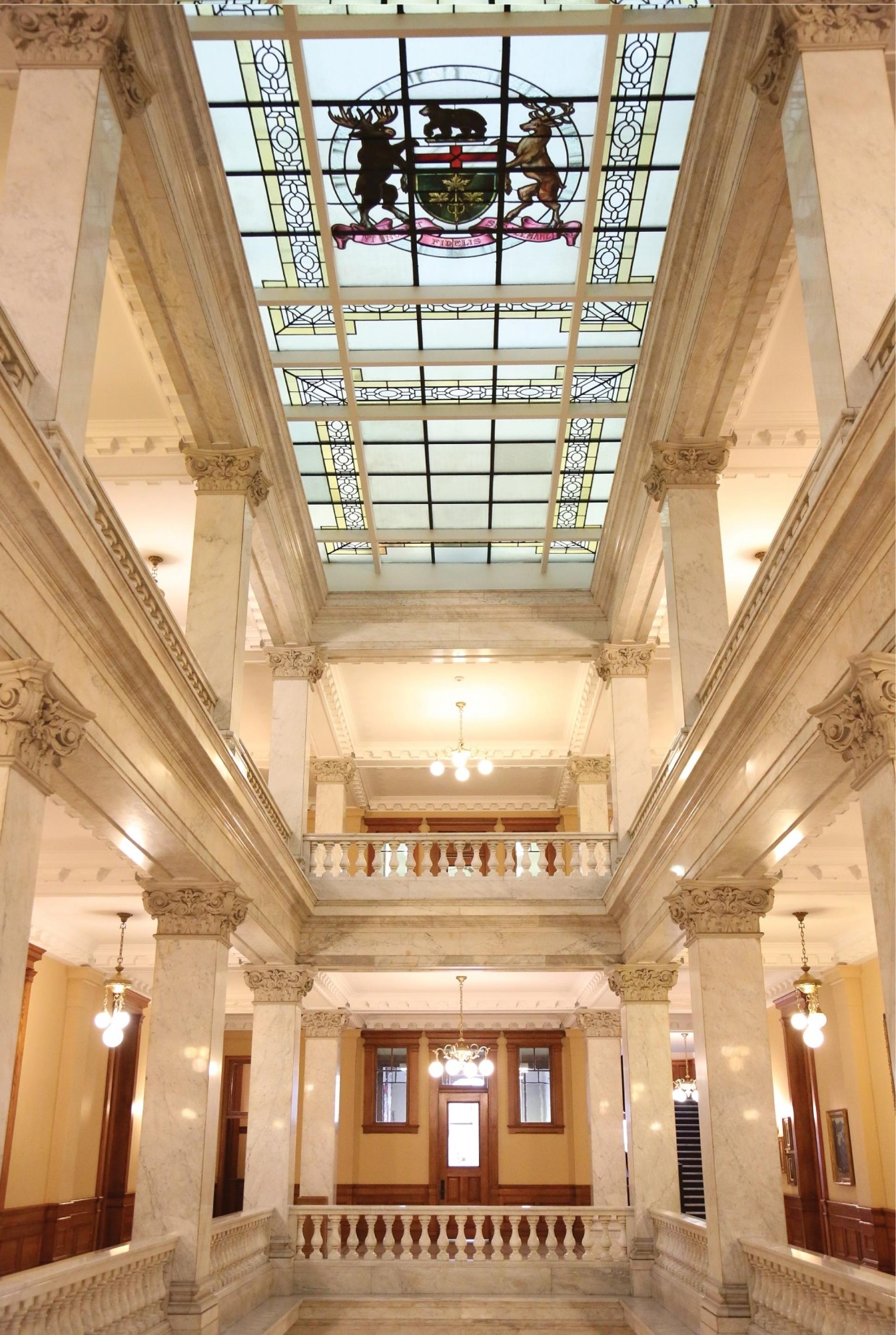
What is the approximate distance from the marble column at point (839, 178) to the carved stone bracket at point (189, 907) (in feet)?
21.2

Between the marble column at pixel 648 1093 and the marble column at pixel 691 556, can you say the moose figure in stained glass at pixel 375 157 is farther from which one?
the marble column at pixel 648 1093

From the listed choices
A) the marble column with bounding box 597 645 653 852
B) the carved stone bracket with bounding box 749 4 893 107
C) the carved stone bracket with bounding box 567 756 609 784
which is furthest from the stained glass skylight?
the carved stone bracket with bounding box 567 756 609 784

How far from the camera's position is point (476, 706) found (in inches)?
734

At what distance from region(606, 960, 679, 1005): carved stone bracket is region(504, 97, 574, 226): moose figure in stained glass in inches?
337

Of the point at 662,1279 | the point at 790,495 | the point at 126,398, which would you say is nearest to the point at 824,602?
the point at 790,495

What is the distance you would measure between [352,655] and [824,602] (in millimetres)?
10020

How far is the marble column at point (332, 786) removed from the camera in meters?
18.3

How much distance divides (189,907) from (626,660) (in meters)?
7.11

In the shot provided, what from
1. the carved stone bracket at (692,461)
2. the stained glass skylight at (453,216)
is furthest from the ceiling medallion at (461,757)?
the carved stone bracket at (692,461)

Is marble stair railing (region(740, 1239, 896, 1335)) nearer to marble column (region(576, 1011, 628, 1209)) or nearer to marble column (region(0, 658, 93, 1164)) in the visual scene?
marble column (region(0, 658, 93, 1164))

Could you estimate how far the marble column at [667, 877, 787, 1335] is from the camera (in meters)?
8.71

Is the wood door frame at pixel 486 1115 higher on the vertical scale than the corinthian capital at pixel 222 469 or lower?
lower

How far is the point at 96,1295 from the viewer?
7.47m

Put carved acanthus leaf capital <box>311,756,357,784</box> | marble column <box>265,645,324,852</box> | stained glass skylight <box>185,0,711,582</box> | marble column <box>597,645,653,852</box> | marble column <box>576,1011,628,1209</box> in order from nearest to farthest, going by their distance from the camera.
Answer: stained glass skylight <box>185,0,711,582</box>, marble column <box>597,645,653,852</box>, marble column <box>265,645,324,852</box>, marble column <box>576,1011,628,1209</box>, carved acanthus leaf capital <box>311,756,357,784</box>
